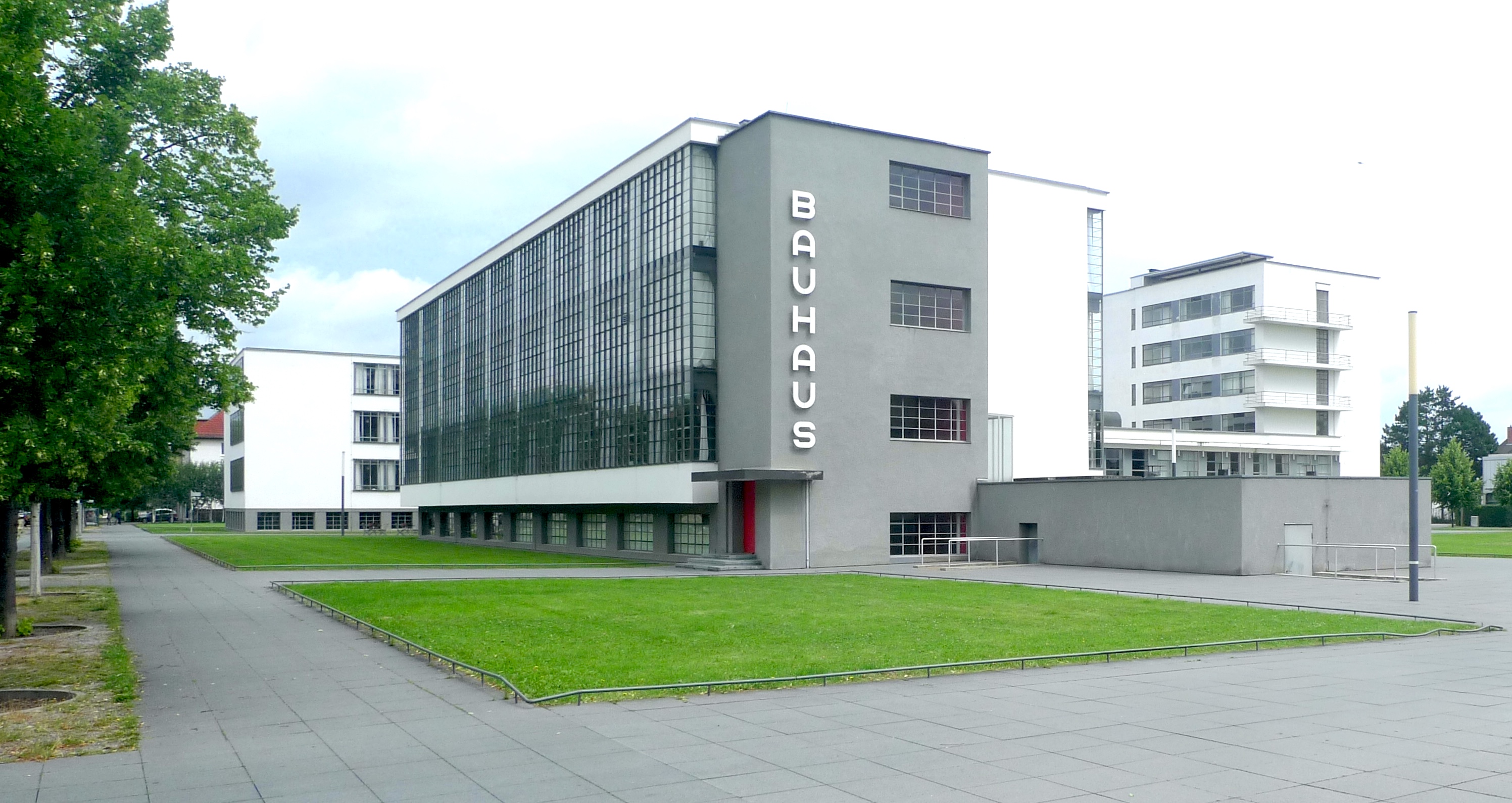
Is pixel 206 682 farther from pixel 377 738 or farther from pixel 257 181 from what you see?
pixel 257 181

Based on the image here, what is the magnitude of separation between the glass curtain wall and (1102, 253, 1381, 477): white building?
39635 mm

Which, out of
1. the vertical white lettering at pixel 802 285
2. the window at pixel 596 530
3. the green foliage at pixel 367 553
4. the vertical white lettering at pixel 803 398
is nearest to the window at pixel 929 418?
the vertical white lettering at pixel 803 398

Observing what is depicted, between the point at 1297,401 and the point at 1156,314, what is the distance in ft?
40.3

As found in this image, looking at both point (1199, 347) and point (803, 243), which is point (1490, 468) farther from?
point (803, 243)

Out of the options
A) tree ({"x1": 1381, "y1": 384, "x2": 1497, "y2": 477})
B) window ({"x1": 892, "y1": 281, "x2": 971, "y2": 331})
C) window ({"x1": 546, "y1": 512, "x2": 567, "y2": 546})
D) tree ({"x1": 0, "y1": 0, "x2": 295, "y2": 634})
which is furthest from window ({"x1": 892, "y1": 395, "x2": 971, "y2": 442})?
tree ({"x1": 1381, "y1": 384, "x2": 1497, "y2": 477})

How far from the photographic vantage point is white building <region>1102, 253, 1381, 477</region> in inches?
3191

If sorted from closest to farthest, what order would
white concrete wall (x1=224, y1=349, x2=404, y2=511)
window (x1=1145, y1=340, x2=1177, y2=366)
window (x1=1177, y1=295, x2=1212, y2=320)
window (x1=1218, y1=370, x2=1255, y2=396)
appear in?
window (x1=1218, y1=370, x2=1255, y2=396) → window (x1=1177, y1=295, x2=1212, y2=320) → window (x1=1145, y1=340, x2=1177, y2=366) → white concrete wall (x1=224, y1=349, x2=404, y2=511)

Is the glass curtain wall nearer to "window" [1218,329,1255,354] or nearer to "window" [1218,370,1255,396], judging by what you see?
"window" [1218,329,1255,354]

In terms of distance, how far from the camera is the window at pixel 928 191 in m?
43.8

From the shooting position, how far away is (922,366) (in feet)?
143

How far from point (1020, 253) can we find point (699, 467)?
17222 millimetres

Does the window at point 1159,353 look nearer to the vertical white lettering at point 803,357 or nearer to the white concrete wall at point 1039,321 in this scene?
the white concrete wall at point 1039,321

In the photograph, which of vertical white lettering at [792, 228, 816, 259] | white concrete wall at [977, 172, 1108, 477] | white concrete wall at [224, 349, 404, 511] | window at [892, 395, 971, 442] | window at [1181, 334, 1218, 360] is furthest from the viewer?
white concrete wall at [224, 349, 404, 511]

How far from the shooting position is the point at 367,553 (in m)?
53.4
